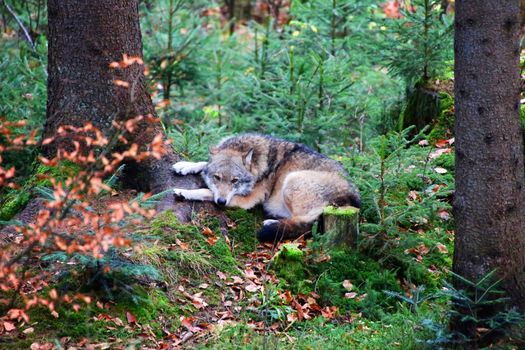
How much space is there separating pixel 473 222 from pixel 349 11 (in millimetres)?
7555

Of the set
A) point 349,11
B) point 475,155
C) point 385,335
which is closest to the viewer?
point 475,155

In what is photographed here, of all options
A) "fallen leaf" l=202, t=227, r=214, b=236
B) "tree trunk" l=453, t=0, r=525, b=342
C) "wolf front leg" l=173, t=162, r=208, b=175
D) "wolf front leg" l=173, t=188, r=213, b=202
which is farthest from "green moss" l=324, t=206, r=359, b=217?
"tree trunk" l=453, t=0, r=525, b=342

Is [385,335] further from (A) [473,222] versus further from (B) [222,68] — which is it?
(B) [222,68]

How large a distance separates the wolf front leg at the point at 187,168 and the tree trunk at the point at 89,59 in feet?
2.42

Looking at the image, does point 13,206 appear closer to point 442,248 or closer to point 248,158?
point 248,158

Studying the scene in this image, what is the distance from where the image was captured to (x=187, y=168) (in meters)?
7.82

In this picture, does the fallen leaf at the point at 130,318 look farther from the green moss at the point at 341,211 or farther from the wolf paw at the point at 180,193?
the green moss at the point at 341,211

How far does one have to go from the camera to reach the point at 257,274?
22.5 ft

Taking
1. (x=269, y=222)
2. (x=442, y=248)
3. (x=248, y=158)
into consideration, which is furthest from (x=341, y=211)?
(x=248, y=158)

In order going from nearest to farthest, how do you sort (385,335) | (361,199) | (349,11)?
(385,335)
(361,199)
(349,11)

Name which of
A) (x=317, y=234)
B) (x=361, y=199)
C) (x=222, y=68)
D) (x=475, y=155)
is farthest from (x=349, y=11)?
(x=475, y=155)

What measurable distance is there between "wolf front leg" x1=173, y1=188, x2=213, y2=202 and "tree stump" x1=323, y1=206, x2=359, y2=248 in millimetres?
1462

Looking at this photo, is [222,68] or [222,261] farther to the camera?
[222,68]

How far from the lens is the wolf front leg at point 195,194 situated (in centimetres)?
744
